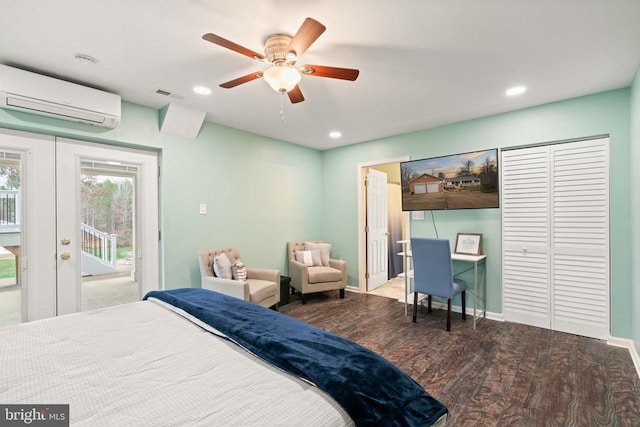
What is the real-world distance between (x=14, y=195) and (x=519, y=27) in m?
4.17

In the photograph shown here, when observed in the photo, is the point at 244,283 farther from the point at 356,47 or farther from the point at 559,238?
the point at 559,238

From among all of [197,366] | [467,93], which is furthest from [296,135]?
[197,366]

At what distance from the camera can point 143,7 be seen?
175 cm

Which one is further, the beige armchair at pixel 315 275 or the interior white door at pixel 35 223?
the beige armchair at pixel 315 275

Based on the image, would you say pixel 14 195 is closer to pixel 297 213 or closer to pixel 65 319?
pixel 65 319

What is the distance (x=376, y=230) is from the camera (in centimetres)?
520

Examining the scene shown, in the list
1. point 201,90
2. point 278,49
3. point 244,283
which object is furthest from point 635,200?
point 201,90

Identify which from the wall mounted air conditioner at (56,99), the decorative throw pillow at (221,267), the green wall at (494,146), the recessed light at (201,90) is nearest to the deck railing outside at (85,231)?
the wall mounted air conditioner at (56,99)

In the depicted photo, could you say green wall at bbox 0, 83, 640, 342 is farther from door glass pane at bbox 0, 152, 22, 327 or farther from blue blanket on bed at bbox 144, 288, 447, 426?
blue blanket on bed at bbox 144, 288, 447, 426

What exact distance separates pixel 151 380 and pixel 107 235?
2573mm

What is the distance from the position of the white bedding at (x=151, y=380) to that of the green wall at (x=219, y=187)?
1.93 metres

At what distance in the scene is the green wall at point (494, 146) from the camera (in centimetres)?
289

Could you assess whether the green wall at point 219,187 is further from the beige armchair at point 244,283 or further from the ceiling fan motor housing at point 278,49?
the ceiling fan motor housing at point 278,49

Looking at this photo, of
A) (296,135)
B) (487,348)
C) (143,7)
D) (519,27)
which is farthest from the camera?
(296,135)
